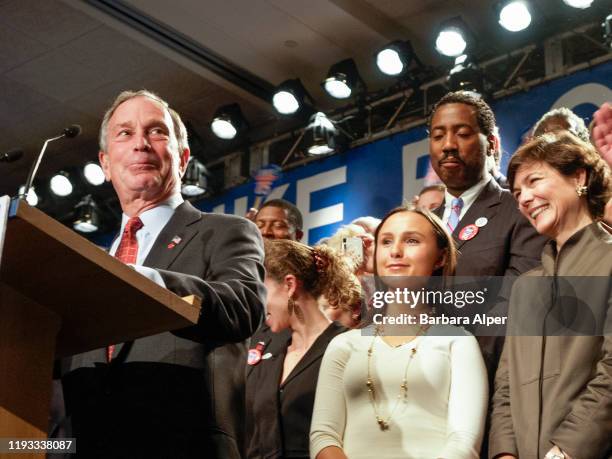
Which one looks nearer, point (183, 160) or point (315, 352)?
point (183, 160)

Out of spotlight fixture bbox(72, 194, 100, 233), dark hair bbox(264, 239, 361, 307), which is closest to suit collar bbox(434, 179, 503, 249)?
dark hair bbox(264, 239, 361, 307)

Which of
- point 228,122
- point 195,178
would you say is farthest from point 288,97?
point 195,178

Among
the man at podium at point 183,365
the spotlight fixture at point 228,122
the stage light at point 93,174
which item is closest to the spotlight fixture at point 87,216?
the stage light at point 93,174

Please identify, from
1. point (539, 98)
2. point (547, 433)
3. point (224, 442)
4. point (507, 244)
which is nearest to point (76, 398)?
point (224, 442)

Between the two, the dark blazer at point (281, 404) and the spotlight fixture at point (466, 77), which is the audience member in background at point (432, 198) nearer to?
the dark blazer at point (281, 404)

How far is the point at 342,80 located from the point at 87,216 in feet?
8.45

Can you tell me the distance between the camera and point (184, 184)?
276 inches

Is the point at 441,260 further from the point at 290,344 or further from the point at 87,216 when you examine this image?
the point at 87,216

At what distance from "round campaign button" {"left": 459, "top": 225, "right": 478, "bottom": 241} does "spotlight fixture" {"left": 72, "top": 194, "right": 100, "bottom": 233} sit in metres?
5.11

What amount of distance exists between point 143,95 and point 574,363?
1.21 meters

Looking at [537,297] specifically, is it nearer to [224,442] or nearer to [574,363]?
[574,363]

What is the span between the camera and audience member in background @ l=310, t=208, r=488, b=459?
2289mm

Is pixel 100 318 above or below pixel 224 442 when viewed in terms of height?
above

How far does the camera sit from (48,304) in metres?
1.57
